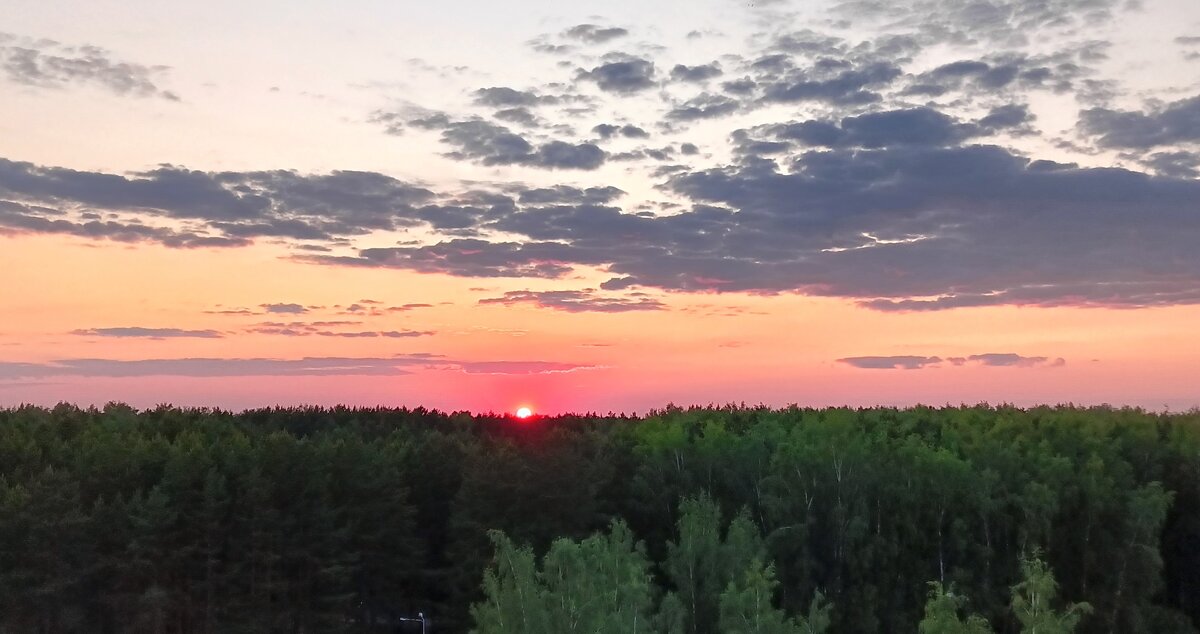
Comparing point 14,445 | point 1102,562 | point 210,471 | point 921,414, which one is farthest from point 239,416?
point 1102,562

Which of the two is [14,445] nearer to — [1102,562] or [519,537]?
[519,537]

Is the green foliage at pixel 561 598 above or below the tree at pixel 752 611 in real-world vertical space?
above

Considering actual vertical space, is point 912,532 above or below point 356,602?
above

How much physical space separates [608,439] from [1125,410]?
41448 millimetres

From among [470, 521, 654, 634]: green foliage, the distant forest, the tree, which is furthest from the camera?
the distant forest

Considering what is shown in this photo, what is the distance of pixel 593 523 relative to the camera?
53.2 metres

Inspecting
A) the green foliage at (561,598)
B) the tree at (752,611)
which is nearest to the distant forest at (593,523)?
the tree at (752,611)

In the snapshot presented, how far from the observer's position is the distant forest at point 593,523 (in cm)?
4338

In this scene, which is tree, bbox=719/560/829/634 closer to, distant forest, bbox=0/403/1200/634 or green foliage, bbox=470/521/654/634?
distant forest, bbox=0/403/1200/634

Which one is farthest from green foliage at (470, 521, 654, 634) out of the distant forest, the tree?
the distant forest

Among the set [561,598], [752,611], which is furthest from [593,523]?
[561,598]

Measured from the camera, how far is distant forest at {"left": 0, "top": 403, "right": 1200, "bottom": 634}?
43.4 m

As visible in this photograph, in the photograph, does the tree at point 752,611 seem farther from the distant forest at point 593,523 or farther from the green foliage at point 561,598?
the green foliage at point 561,598

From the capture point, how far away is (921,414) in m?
88.9
